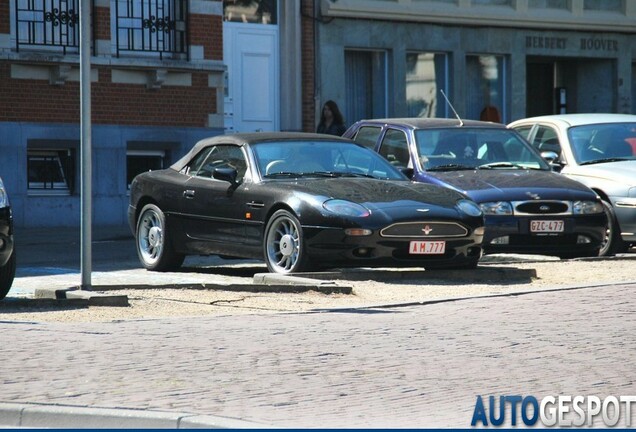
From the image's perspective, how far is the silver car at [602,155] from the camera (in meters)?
17.4

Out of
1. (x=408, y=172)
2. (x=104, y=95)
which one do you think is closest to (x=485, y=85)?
(x=104, y=95)

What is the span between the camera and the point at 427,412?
7516 millimetres

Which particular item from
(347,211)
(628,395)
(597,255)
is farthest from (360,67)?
(628,395)

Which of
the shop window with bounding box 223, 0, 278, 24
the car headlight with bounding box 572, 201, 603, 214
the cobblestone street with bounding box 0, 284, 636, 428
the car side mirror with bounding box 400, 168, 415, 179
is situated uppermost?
the shop window with bounding box 223, 0, 278, 24

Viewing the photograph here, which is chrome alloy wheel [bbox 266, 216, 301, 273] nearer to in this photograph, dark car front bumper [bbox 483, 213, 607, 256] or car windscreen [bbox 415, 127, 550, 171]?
dark car front bumper [bbox 483, 213, 607, 256]

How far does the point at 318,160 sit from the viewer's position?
609 inches

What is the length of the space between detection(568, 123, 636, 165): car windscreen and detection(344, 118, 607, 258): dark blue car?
3.36ft

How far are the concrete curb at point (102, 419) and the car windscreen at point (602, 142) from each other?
39.5ft

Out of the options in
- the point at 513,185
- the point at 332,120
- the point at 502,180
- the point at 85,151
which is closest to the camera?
the point at 85,151

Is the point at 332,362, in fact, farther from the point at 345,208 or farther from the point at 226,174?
the point at 226,174

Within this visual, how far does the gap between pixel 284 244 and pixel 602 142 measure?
6.08 m

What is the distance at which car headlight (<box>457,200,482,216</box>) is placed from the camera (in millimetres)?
14500

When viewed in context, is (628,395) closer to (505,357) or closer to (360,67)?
(505,357)

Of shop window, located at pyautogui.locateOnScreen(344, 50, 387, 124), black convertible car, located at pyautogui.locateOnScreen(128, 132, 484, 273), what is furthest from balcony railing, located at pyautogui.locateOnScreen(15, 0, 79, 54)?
black convertible car, located at pyautogui.locateOnScreen(128, 132, 484, 273)
